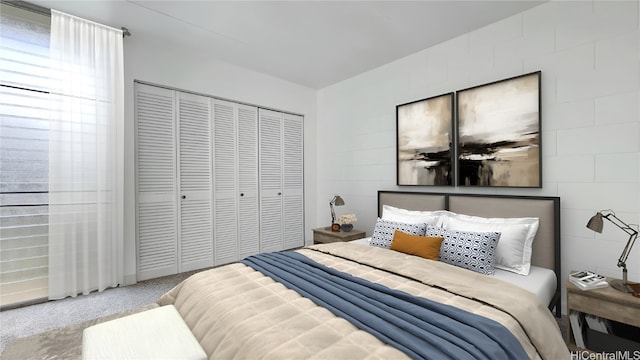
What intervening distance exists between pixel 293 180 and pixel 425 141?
2.16 metres

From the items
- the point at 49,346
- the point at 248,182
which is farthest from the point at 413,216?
the point at 49,346

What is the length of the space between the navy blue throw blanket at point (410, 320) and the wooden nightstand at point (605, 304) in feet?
3.38

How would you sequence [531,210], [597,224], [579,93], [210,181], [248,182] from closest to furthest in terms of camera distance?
[597,224], [579,93], [531,210], [210,181], [248,182]

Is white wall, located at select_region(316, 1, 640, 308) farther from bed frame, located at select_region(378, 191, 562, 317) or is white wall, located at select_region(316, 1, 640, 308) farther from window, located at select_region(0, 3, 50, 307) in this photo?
window, located at select_region(0, 3, 50, 307)

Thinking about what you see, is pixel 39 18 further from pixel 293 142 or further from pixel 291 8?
pixel 293 142

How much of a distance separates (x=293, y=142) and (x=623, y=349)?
13.1ft

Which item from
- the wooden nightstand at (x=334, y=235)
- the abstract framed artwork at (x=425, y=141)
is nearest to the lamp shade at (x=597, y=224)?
the abstract framed artwork at (x=425, y=141)

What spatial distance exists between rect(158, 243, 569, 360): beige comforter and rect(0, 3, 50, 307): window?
1.67 metres

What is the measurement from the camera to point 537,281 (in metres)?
1.99

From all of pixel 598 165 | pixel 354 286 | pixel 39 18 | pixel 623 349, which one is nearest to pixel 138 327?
pixel 354 286

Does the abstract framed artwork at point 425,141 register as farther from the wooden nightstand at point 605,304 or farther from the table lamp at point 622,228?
the wooden nightstand at point 605,304

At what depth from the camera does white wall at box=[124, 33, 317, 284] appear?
9.89 ft

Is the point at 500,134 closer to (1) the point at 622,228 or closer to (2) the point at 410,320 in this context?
(1) the point at 622,228

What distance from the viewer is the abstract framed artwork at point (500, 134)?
2.44 m
